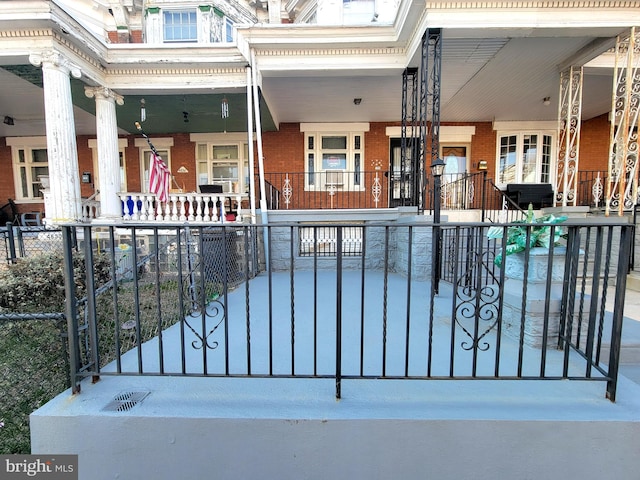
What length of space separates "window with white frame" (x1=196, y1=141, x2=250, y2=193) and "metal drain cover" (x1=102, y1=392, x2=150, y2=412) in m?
8.83

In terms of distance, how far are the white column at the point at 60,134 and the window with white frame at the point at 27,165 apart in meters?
6.64

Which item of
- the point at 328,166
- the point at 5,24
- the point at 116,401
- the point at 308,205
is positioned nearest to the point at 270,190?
the point at 308,205

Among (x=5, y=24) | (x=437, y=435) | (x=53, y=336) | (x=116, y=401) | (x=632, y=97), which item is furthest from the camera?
(x=632, y=97)

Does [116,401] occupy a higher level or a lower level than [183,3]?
lower

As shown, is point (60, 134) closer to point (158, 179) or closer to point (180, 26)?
point (158, 179)

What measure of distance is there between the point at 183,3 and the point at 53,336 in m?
9.80

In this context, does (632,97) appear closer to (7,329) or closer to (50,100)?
(7,329)

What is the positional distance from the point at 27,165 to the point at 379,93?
12113 mm

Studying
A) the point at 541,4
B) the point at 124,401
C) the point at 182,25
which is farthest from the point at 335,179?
the point at 124,401

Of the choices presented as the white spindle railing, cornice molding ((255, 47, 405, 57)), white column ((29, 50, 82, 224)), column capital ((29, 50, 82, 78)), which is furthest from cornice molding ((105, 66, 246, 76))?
the white spindle railing

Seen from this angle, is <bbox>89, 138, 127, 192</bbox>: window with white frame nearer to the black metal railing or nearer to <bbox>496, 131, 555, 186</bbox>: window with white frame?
the black metal railing

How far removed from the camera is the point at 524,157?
9.62 meters

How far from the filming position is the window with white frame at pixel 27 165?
10344 millimetres

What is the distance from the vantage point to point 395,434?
1.67 metres
